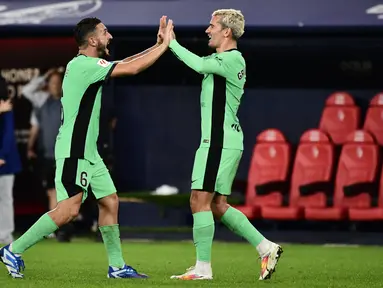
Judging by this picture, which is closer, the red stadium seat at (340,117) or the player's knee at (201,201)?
the player's knee at (201,201)

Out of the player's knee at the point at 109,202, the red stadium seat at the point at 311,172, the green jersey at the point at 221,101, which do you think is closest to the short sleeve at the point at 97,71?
the green jersey at the point at 221,101

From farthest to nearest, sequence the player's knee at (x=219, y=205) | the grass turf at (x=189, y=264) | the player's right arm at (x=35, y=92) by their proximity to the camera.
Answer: the player's right arm at (x=35, y=92)
the player's knee at (x=219, y=205)
the grass turf at (x=189, y=264)

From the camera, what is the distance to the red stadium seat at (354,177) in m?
14.3

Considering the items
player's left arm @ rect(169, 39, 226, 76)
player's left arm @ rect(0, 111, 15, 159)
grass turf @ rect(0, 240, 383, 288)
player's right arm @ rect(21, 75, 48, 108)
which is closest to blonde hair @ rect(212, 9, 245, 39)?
player's left arm @ rect(169, 39, 226, 76)

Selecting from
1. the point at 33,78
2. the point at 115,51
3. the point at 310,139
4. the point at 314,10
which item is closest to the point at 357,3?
the point at 314,10

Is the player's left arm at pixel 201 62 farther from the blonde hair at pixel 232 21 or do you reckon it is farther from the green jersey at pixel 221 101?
the blonde hair at pixel 232 21

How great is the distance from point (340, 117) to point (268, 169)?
3.75 ft

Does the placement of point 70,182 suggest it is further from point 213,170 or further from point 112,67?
point 213,170

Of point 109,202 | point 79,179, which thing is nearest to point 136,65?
point 79,179

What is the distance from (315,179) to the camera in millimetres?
14812

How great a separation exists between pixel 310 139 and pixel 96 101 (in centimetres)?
633

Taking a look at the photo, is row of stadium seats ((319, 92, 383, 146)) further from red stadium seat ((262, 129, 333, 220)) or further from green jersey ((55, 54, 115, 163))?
green jersey ((55, 54, 115, 163))

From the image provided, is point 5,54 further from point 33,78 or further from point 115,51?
point 115,51

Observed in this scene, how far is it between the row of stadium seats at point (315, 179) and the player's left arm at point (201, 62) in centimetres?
557
